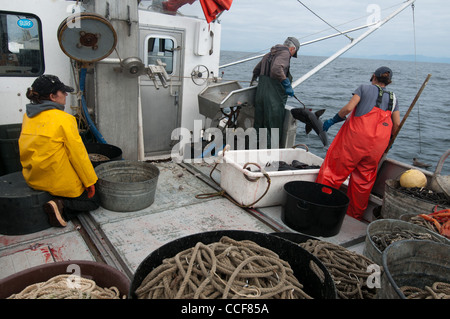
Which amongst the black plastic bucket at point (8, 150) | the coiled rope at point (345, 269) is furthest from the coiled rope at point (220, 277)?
the black plastic bucket at point (8, 150)

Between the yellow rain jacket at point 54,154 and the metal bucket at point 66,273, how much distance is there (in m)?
1.41

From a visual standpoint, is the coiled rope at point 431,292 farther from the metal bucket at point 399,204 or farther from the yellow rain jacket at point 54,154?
the yellow rain jacket at point 54,154

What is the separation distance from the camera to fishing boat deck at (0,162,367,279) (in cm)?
314

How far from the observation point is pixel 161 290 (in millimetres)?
1775

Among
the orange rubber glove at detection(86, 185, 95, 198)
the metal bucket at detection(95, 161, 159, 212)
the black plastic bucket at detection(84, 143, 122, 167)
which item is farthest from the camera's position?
the black plastic bucket at detection(84, 143, 122, 167)

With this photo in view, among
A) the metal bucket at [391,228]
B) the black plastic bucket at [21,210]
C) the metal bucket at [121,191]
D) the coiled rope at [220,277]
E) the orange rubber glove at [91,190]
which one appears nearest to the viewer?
the coiled rope at [220,277]

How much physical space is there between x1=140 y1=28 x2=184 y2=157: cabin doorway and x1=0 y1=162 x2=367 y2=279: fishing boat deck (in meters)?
1.37

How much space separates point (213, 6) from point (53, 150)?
10.2ft

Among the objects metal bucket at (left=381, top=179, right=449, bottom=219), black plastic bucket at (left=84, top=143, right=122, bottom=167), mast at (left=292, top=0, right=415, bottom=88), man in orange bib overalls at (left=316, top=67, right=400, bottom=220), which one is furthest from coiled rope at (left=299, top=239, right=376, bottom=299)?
mast at (left=292, top=0, right=415, bottom=88)

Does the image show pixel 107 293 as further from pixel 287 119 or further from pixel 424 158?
pixel 424 158

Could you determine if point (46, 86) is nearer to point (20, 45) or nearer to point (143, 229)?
point (143, 229)

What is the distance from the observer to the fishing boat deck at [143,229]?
123 inches

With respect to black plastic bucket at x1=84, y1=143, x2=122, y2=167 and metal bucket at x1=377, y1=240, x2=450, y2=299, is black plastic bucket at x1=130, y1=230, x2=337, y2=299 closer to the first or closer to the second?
metal bucket at x1=377, y1=240, x2=450, y2=299
